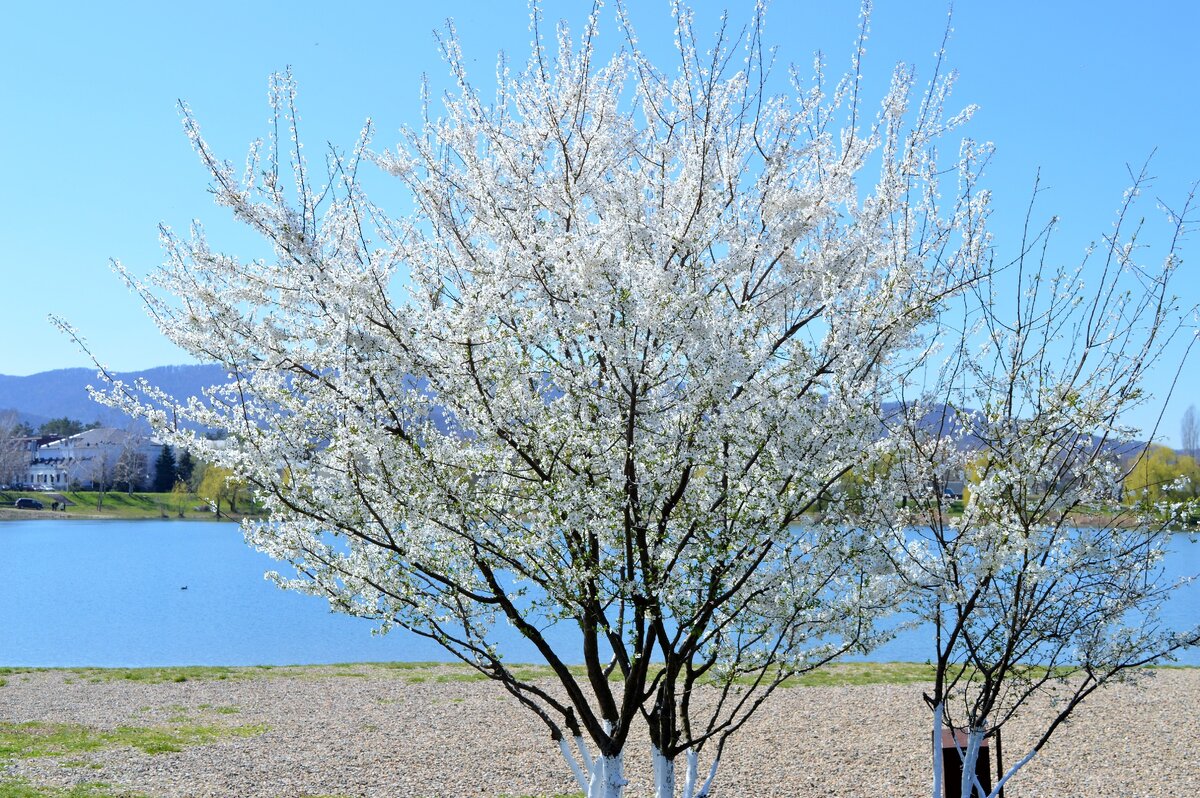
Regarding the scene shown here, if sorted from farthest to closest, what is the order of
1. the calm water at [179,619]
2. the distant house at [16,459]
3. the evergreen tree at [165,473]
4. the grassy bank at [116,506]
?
1. the distant house at [16,459]
2. the evergreen tree at [165,473]
3. the grassy bank at [116,506]
4. the calm water at [179,619]

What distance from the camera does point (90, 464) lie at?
10581 cm

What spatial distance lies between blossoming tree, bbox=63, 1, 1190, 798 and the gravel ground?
5930 mm

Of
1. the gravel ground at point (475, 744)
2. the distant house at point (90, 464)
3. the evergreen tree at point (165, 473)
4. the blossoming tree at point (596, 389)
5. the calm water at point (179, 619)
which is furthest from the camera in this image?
the distant house at point (90, 464)

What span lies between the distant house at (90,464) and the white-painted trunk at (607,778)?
88988 millimetres

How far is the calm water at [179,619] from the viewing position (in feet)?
69.8

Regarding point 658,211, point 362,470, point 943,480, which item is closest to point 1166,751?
point 943,480

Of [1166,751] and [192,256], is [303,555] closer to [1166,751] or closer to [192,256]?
[192,256]

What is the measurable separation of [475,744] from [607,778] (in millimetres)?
7621

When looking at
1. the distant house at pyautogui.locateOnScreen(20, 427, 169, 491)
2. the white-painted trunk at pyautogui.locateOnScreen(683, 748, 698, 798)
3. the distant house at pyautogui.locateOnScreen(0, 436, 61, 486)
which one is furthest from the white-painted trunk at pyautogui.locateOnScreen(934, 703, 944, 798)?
the distant house at pyautogui.locateOnScreen(0, 436, 61, 486)

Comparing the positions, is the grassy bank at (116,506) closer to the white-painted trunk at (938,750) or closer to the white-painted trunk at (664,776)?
the white-painted trunk at (664,776)

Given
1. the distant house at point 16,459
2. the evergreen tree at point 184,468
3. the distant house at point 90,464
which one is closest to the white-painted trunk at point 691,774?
the evergreen tree at point 184,468

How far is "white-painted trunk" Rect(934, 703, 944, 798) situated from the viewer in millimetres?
4875

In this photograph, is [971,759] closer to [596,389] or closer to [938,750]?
[938,750]

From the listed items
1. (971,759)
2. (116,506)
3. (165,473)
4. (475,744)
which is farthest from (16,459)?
(971,759)
